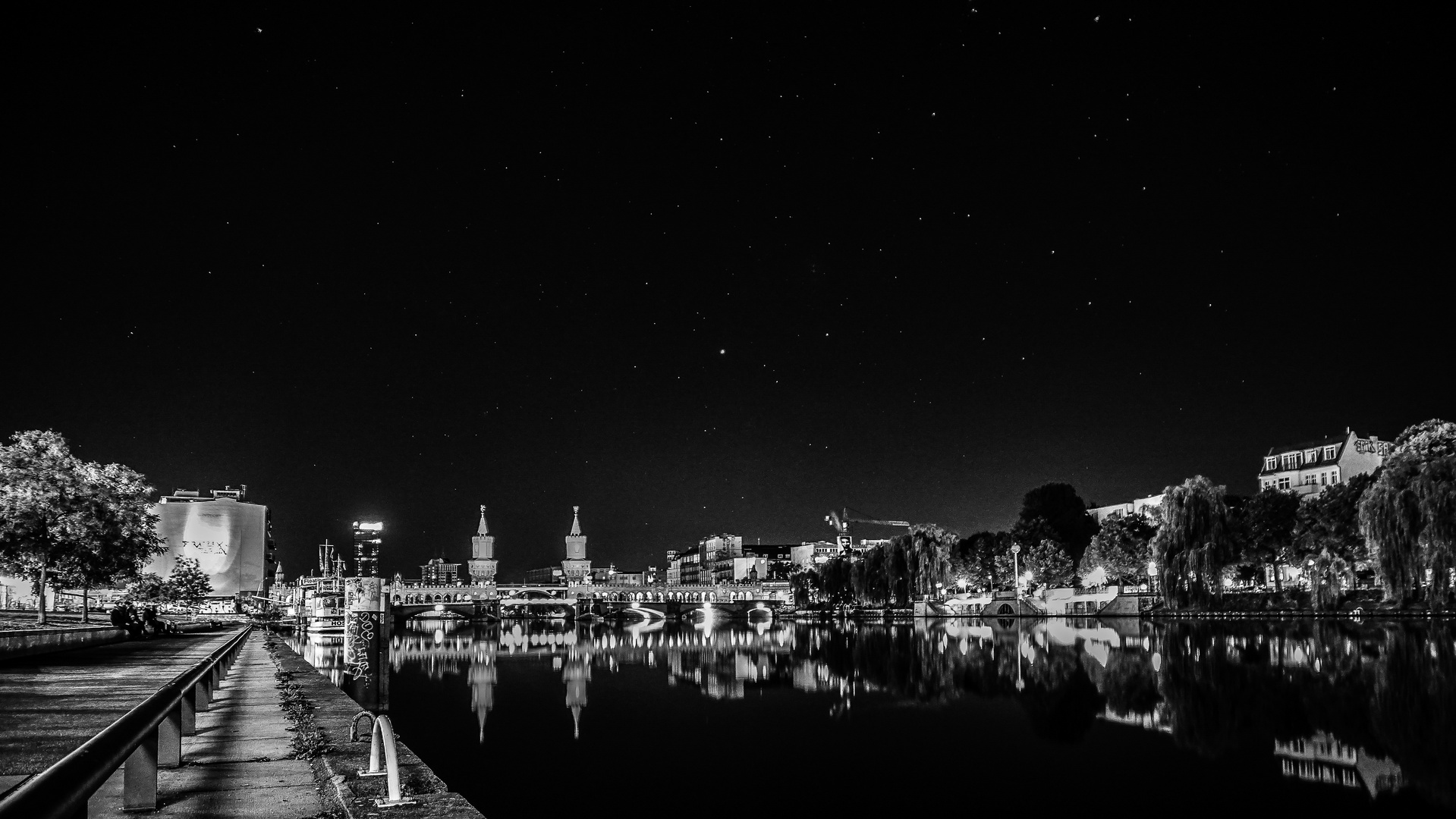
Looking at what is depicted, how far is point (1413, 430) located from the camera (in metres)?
92.4

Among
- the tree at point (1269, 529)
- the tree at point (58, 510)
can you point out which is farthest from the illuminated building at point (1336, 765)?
the tree at point (1269, 529)

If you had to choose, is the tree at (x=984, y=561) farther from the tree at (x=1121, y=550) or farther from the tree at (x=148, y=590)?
the tree at (x=148, y=590)

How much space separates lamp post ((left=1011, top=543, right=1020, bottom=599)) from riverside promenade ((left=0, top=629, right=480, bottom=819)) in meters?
123

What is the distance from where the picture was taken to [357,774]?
12.2 meters

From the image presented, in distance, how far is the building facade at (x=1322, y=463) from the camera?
465 ft

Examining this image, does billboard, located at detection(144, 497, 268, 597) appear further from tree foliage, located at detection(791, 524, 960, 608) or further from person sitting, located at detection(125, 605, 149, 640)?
person sitting, located at detection(125, 605, 149, 640)

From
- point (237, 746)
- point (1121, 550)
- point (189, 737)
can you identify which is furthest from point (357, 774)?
point (1121, 550)

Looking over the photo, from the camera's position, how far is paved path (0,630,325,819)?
11.4 meters

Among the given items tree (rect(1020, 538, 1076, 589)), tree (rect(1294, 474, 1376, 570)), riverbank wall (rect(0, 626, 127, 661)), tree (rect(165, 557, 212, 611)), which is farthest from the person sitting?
tree (rect(1020, 538, 1076, 589))

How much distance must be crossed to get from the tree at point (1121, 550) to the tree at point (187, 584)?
116m

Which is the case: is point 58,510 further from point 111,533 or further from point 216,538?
point 216,538

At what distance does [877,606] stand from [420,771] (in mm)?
166868

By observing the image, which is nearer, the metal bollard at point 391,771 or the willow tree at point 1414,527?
the metal bollard at point 391,771

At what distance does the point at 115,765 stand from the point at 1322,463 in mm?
162813
